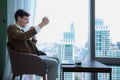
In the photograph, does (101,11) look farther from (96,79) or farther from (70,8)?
(96,79)

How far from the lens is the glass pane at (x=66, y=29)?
3838 millimetres

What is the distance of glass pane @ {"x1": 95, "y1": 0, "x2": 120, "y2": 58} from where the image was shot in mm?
3875

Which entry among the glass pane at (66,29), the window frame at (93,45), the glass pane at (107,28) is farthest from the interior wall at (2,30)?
the glass pane at (107,28)

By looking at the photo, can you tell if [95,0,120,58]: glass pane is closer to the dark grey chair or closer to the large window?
the large window

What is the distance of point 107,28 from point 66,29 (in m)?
0.71

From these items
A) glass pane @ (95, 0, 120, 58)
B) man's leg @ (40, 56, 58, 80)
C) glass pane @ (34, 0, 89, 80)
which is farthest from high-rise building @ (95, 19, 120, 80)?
man's leg @ (40, 56, 58, 80)

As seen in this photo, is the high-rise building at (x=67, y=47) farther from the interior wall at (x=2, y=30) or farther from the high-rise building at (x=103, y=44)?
the interior wall at (x=2, y=30)

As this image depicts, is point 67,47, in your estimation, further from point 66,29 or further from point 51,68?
point 51,68

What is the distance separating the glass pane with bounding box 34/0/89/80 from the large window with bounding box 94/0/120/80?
208 millimetres

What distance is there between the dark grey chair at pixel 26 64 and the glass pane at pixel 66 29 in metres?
1.09

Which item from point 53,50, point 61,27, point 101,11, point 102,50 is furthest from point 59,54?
point 101,11

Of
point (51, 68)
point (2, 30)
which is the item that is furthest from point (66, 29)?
Result: point (51, 68)

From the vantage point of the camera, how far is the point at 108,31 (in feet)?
12.8

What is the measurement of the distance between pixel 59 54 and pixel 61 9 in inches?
30.8
